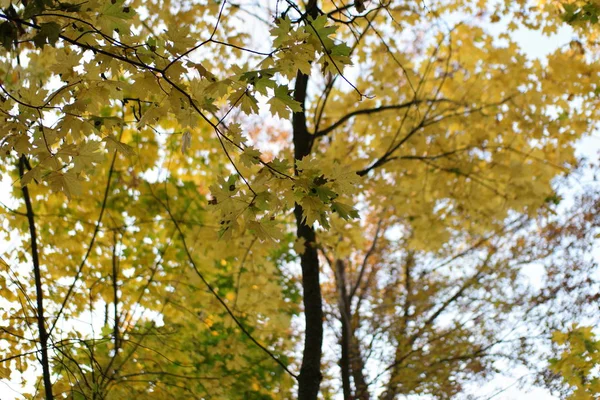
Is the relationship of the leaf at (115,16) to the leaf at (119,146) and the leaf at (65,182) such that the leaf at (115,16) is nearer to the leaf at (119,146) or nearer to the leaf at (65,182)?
the leaf at (119,146)

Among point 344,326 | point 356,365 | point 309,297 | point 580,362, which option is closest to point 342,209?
point 309,297

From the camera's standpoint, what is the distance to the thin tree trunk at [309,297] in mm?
3643

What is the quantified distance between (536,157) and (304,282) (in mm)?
3028

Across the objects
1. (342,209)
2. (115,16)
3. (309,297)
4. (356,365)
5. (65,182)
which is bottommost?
(342,209)

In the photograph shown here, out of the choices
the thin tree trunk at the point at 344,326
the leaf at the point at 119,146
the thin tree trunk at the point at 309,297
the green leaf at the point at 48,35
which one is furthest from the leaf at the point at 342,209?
the thin tree trunk at the point at 344,326

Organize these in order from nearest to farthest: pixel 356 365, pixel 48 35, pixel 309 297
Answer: pixel 48 35, pixel 309 297, pixel 356 365

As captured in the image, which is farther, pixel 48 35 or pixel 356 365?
pixel 356 365

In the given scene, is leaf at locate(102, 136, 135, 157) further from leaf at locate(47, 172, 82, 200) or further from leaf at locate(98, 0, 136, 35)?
leaf at locate(98, 0, 136, 35)

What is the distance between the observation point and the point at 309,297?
389 cm

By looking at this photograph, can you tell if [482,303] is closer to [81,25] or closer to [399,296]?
[399,296]

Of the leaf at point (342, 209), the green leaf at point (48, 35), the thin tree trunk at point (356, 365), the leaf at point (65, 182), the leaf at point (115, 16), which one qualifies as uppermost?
the thin tree trunk at point (356, 365)

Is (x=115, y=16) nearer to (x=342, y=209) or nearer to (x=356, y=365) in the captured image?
(x=342, y=209)

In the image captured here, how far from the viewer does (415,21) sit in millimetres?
5582

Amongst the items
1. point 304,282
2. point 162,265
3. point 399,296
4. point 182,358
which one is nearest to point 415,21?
point 304,282
